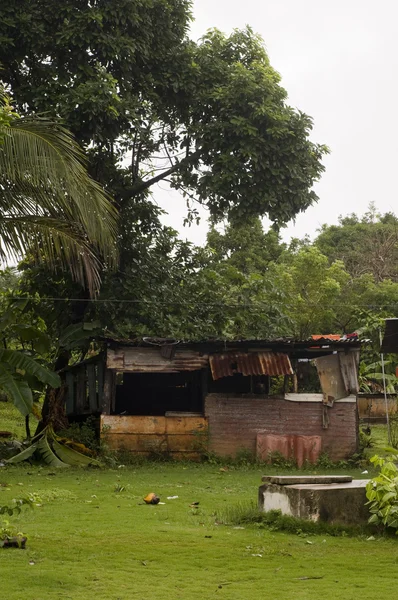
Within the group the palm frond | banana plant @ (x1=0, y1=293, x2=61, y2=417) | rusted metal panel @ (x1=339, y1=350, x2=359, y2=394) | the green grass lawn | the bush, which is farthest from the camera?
rusted metal panel @ (x1=339, y1=350, x2=359, y2=394)

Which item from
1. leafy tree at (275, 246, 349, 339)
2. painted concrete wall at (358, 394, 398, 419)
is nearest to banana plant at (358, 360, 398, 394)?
painted concrete wall at (358, 394, 398, 419)

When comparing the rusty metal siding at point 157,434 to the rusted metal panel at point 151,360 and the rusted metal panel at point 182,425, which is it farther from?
the rusted metal panel at point 151,360

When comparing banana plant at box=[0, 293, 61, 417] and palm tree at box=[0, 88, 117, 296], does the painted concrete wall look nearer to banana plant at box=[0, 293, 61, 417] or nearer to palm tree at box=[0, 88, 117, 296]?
banana plant at box=[0, 293, 61, 417]

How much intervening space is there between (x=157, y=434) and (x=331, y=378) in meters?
3.85

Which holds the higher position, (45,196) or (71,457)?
(45,196)

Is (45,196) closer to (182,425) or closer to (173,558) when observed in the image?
(173,558)

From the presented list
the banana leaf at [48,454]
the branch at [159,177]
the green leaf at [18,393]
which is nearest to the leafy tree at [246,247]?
the branch at [159,177]

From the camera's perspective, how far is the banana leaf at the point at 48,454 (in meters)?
16.3

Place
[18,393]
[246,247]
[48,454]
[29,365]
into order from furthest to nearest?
1. [246,247]
2. [48,454]
3. [29,365]
4. [18,393]

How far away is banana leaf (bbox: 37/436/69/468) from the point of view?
53.6 feet

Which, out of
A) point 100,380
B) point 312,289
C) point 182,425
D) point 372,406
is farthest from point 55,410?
point 312,289

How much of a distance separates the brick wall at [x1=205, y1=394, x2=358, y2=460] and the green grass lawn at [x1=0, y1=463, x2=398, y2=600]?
591cm

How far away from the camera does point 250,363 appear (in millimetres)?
17797

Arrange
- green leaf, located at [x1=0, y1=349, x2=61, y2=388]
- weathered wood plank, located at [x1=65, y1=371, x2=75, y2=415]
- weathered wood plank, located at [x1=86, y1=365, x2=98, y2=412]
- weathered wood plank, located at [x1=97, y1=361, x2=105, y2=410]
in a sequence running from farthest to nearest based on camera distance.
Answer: weathered wood plank, located at [x1=65, y1=371, x2=75, y2=415]
weathered wood plank, located at [x1=86, y1=365, x2=98, y2=412]
weathered wood plank, located at [x1=97, y1=361, x2=105, y2=410]
green leaf, located at [x1=0, y1=349, x2=61, y2=388]
